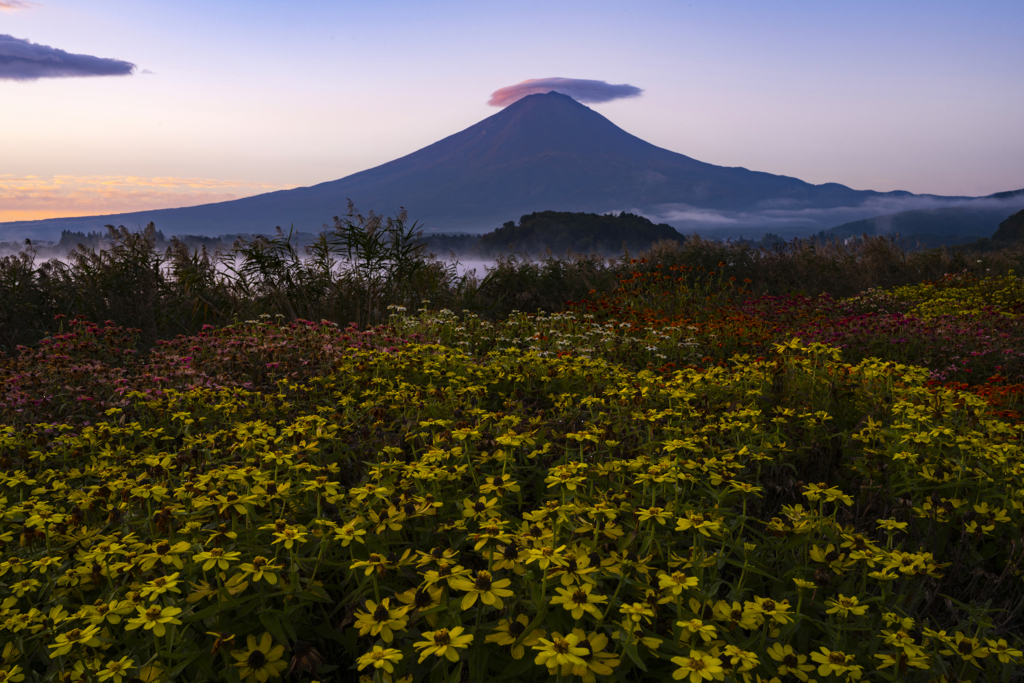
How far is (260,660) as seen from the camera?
1694 millimetres

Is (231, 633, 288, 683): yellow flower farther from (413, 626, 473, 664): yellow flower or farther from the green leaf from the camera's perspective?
(413, 626, 473, 664): yellow flower

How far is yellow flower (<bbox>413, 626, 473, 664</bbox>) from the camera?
1.46m

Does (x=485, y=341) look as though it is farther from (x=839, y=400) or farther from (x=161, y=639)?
(x=161, y=639)

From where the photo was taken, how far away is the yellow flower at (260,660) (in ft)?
5.50

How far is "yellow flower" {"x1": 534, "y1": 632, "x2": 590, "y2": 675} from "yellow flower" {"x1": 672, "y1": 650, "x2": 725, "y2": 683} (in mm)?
252

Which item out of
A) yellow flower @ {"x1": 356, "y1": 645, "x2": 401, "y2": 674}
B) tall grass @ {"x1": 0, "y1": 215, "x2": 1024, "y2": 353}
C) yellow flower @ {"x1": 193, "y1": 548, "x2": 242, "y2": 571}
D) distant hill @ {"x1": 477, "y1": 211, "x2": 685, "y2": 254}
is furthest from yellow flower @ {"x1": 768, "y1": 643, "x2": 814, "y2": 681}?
distant hill @ {"x1": 477, "y1": 211, "x2": 685, "y2": 254}

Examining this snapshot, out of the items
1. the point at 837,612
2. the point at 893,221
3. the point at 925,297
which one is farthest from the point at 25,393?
the point at 893,221

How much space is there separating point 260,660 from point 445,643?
606 mm

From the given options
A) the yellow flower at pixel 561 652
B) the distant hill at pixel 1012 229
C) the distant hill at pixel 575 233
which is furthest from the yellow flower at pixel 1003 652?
the distant hill at pixel 1012 229

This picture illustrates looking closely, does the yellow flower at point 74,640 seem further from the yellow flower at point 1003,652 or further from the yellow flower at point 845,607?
the yellow flower at point 1003,652

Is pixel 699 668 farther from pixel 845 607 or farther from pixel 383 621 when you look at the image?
pixel 383 621

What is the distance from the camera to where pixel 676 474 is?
2207 mm

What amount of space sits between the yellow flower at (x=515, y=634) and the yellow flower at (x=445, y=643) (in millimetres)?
135

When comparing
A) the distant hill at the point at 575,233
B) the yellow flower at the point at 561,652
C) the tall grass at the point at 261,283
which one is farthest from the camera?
the distant hill at the point at 575,233
